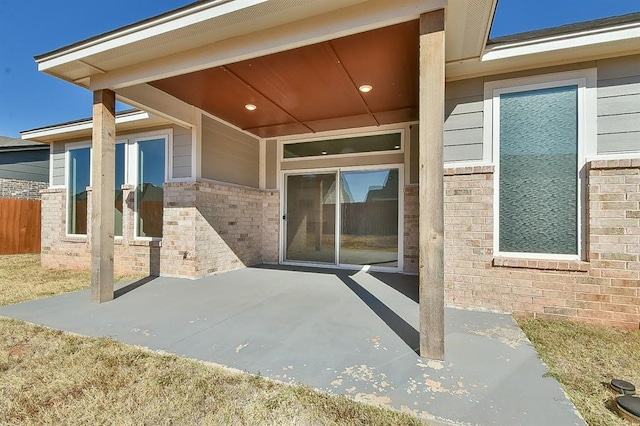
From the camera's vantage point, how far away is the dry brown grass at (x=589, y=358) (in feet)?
6.02

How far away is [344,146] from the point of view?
645 centimetres

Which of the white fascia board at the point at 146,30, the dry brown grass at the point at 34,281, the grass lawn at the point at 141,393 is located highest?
the white fascia board at the point at 146,30

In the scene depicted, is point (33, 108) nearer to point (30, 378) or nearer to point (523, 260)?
point (30, 378)

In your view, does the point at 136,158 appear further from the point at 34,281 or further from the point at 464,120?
the point at 464,120

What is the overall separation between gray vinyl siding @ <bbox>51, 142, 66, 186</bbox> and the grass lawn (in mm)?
5534

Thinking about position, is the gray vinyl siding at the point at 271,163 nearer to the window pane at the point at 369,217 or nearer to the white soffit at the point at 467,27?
the window pane at the point at 369,217

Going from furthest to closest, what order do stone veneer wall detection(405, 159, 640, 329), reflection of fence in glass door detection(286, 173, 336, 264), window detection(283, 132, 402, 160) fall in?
reflection of fence in glass door detection(286, 173, 336, 264)
window detection(283, 132, 402, 160)
stone veneer wall detection(405, 159, 640, 329)

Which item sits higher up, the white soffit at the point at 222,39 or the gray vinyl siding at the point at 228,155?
the white soffit at the point at 222,39

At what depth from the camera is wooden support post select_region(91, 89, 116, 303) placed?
152 inches

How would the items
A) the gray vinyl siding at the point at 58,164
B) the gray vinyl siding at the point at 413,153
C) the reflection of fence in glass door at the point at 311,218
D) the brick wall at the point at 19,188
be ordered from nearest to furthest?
the gray vinyl siding at the point at 413,153 < the reflection of fence in glass door at the point at 311,218 < the gray vinyl siding at the point at 58,164 < the brick wall at the point at 19,188

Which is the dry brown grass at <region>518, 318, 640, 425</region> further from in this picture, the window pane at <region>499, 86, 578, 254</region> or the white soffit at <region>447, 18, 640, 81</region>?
the white soffit at <region>447, 18, 640, 81</region>

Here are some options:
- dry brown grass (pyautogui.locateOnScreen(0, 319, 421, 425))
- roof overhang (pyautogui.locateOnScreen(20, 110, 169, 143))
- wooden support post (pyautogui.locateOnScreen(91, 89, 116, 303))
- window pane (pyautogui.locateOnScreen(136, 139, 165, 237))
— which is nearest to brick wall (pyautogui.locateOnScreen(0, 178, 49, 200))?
roof overhang (pyautogui.locateOnScreen(20, 110, 169, 143))

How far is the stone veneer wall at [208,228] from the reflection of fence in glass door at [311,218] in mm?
800

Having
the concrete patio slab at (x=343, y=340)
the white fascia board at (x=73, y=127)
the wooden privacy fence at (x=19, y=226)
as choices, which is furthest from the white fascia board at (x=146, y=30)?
the wooden privacy fence at (x=19, y=226)
